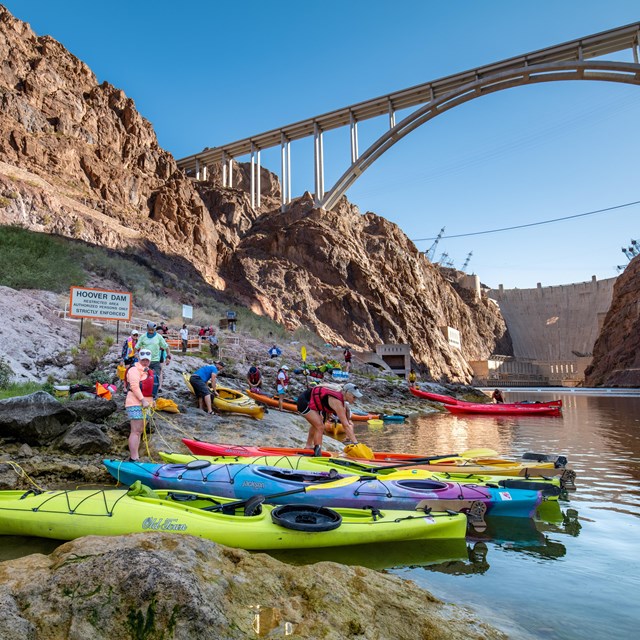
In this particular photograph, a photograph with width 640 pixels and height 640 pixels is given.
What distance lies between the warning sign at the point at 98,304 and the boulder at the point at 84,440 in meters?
6.62

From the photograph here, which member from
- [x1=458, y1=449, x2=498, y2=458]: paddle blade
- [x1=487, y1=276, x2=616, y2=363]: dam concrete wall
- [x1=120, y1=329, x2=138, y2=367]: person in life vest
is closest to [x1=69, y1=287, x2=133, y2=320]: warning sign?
[x1=120, y1=329, x2=138, y2=367]: person in life vest

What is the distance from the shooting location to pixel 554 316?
84.9 m

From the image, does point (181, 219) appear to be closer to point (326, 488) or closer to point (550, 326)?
point (326, 488)

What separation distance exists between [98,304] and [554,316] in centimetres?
8509

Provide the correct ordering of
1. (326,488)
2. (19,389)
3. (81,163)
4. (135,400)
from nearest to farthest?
1. (326,488)
2. (135,400)
3. (19,389)
4. (81,163)

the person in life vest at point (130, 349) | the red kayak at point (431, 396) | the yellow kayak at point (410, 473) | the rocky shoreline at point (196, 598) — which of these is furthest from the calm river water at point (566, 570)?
the red kayak at point (431, 396)

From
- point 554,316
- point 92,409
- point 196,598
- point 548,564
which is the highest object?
point 554,316

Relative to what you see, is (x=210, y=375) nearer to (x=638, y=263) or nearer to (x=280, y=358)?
(x=280, y=358)

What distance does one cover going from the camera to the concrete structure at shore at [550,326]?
7444cm

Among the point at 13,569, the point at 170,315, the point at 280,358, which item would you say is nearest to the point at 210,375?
the point at 13,569

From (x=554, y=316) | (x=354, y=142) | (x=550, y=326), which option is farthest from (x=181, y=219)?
(x=554, y=316)

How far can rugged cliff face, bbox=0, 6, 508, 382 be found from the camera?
29.4m

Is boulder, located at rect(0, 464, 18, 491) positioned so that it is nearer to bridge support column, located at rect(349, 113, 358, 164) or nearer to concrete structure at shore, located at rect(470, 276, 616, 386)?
bridge support column, located at rect(349, 113, 358, 164)

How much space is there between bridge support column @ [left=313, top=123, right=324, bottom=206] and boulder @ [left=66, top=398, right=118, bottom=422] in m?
40.3
